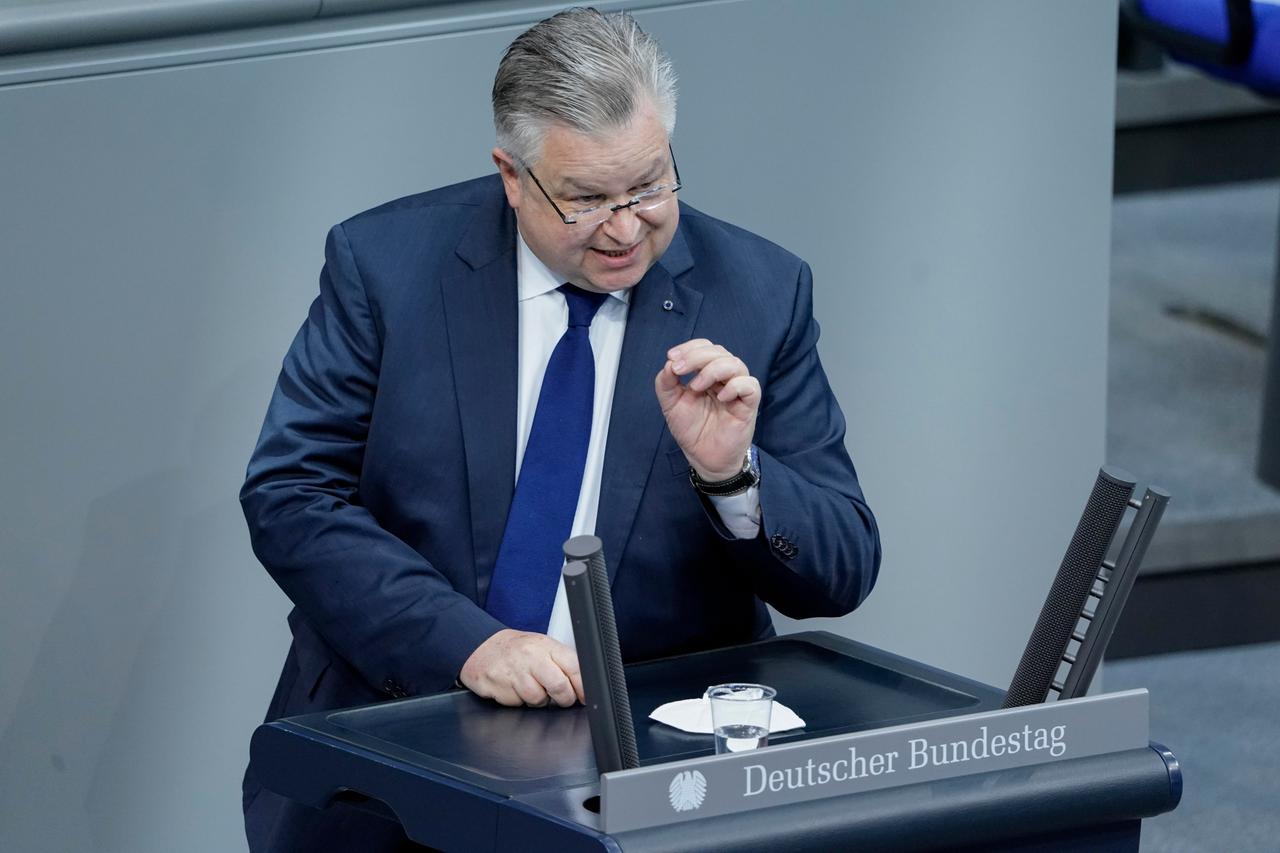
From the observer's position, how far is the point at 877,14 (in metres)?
2.86

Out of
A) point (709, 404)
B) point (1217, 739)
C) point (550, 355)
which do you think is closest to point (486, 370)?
point (550, 355)

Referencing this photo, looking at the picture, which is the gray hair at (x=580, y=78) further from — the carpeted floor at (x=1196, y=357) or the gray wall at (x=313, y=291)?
the carpeted floor at (x=1196, y=357)

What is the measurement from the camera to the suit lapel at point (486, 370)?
221 cm

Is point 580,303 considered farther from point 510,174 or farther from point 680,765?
point 680,765

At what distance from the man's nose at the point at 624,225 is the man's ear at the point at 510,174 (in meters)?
0.13

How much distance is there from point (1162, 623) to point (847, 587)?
2.45 metres

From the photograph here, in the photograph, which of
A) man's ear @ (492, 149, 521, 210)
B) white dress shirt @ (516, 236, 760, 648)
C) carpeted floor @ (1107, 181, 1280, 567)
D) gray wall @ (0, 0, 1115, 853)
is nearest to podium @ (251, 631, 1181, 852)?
white dress shirt @ (516, 236, 760, 648)

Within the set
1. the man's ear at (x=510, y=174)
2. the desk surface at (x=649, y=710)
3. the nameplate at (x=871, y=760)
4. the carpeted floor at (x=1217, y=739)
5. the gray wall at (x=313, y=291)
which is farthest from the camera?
the carpeted floor at (x=1217, y=739)

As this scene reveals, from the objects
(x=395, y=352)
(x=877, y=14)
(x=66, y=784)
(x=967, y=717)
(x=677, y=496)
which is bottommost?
(x=66, y=784)

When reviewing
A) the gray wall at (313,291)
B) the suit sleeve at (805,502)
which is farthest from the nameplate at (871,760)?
the gray wall at (313,291)

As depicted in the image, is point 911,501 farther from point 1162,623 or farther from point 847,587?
point 1162,623

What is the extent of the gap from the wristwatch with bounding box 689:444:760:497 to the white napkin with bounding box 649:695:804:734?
24 cm

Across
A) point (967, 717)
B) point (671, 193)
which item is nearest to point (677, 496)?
point (671, 193)

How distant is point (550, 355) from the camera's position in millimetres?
2254
